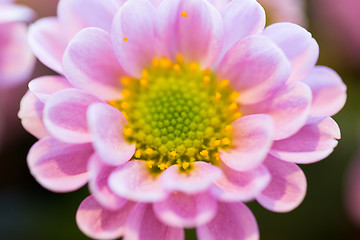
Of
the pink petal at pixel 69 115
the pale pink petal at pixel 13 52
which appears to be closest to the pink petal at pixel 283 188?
the pink petal at pixel 69 115

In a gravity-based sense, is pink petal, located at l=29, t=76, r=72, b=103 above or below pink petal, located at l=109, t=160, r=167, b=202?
above

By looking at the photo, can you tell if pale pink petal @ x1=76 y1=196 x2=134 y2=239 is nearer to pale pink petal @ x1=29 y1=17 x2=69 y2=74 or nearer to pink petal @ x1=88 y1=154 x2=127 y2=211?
pink petal @ x1=88 y1=154 x2=127 y2=211

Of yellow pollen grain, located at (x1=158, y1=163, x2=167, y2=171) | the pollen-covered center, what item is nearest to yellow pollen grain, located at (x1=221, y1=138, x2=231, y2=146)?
the pollen-covered center

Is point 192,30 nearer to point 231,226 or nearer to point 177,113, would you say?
point 177,113

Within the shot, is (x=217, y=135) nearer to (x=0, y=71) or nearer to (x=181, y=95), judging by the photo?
(x=181, y=95)

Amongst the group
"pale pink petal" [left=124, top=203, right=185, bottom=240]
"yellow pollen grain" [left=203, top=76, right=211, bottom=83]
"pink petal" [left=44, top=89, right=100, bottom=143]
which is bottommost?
"pale pink petal" [left=124, top=203, right=185, bottom=240]

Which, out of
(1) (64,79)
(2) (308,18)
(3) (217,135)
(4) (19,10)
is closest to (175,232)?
(3) (217,135)
